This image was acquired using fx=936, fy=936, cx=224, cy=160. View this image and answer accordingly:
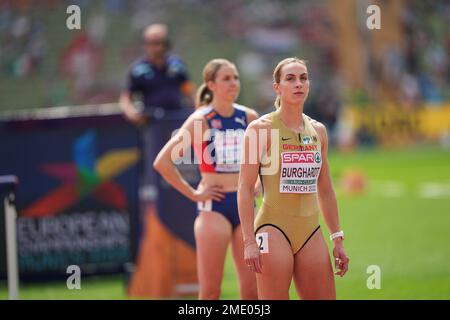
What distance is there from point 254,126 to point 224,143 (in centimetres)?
170

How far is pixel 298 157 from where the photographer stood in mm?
6613

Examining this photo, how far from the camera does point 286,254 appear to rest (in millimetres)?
6500

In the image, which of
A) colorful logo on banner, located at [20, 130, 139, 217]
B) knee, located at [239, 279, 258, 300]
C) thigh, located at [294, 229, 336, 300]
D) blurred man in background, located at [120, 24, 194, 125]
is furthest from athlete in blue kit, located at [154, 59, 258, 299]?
blurred man in background, located at [120, 24, 194, 125]

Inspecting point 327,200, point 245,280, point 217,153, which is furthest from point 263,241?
point 217,153

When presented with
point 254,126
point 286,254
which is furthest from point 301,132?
point 286,254

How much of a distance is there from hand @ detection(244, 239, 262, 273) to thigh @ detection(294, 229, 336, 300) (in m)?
0.34

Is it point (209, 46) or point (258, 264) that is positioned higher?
point (209, 46)

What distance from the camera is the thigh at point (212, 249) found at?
7949mm

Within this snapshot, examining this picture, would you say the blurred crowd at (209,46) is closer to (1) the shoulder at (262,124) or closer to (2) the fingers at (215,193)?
(2) the fingers at (215,193)

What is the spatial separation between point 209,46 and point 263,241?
2830 centimetres

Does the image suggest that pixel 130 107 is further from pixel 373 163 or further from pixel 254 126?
pixel 373 163

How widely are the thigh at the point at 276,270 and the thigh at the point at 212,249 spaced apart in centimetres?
145

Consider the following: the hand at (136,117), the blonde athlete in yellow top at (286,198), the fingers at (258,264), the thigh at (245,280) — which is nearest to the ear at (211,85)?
the thigh at (245,280)

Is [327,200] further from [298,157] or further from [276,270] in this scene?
[276,270]
